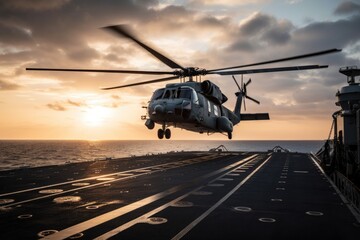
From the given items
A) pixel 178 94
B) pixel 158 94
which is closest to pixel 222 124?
pixel 178 94

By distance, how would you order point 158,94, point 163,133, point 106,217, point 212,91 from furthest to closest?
point 212,91 → point 163,133 → point 158,94 → point 106,217

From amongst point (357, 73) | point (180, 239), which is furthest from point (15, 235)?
point (357, 73)

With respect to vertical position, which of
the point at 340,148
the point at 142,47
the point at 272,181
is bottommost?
the point at 272,181

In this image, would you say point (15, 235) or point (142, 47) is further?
point (142, 47)

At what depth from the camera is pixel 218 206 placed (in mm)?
10102

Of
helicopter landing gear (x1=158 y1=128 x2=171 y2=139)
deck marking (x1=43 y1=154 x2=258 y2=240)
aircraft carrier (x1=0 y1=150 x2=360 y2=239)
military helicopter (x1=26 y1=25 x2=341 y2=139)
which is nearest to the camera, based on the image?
deck marking (x1=43 y1=154 x2=258 y2=240)

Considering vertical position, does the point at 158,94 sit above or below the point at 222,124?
above

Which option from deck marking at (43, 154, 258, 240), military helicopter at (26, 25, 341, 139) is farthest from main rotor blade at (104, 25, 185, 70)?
deck marking at (43, 154, 258, 240)

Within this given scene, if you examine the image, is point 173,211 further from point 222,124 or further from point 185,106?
point 222,124

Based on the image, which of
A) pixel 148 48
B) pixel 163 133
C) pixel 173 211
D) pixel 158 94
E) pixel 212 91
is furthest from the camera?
pixel 212 91

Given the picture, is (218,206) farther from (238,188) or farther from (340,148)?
(340,148)

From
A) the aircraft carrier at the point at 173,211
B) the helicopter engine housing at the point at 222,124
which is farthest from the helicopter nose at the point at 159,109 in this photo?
the aircraft carrier at the point at 173,211

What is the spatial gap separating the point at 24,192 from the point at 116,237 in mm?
7554

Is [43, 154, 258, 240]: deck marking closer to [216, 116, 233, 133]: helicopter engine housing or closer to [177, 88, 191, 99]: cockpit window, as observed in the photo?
[177, 88, 191, 99]: cockpit window
